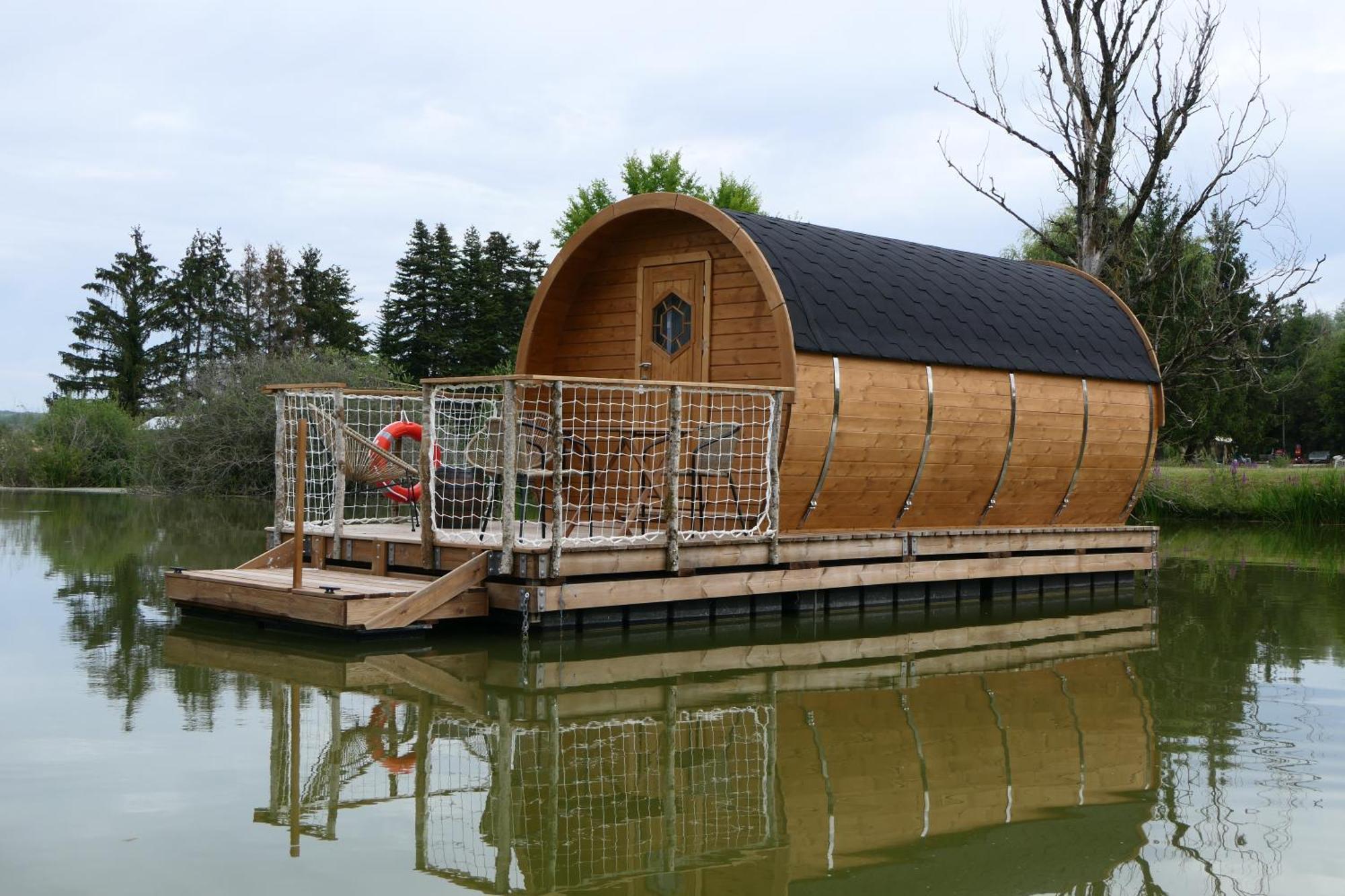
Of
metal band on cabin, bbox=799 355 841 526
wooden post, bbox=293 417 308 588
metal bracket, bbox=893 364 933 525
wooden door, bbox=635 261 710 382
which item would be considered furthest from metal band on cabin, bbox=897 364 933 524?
wooden post, bbox=293 417 308 588

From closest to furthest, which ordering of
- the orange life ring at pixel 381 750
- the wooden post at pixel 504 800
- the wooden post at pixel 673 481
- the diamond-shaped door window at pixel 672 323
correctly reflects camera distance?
the wooden post at pixel 504 800 → the orange life ring at pixel 381 750 → the wooden post at pixel 673 481 → the diamond-shaped door window at pixel 672 323

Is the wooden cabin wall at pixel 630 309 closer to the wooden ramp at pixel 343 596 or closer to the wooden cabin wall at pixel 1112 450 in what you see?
the wooden ramp at pixel 343 596

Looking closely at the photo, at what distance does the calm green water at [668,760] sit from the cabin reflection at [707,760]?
0.07 feet

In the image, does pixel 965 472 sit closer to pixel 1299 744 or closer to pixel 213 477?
pixel 1299 744

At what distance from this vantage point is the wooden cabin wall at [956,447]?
1038cm

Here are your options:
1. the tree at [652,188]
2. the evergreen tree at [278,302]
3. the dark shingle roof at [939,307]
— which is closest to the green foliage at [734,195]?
the tree at [652,188]

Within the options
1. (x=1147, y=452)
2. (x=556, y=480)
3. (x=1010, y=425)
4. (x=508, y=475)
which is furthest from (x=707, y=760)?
(x=1147, y=452)

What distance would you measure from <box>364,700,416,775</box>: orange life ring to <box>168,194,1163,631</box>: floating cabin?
1.93 m

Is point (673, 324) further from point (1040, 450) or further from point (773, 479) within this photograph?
point (1040, 450)

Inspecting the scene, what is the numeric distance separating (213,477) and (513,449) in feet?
59.9

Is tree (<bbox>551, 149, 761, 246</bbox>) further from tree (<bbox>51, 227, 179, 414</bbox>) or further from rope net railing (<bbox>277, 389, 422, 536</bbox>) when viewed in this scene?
rope net railing (<bbox>277, 389, 422, 536</bbox>)

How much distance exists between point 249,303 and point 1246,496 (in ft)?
111

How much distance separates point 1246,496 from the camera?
2333cm

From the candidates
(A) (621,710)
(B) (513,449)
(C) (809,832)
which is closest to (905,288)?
(B) (513,449)
